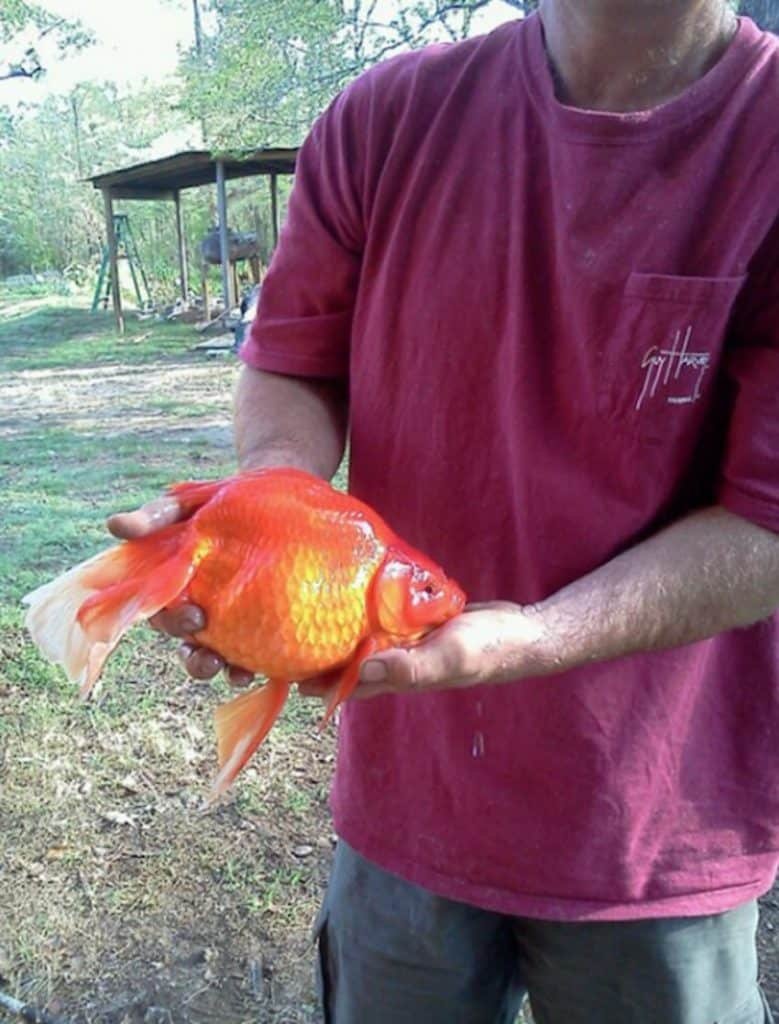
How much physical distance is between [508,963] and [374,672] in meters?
0.64

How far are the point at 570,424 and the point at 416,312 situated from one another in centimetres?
25

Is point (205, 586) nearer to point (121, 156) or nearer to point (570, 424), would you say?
point (570, 424)

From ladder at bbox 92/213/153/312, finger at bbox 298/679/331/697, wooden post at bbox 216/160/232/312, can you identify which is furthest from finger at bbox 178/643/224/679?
ladder at bbox 92/213/153/312

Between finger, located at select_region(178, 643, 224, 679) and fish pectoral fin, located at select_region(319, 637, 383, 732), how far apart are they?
142 mm

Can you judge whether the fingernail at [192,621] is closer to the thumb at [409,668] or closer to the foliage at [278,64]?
the thumb at [409,668]

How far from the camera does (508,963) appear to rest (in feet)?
4.64

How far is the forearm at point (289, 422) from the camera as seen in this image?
137cm

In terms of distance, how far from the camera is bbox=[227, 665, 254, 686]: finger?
1.16 metres

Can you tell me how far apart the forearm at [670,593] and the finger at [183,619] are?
0.39m

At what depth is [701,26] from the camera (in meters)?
1.16

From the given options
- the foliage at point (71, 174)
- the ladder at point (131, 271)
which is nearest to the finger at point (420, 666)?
the ladder at point (131, 271)

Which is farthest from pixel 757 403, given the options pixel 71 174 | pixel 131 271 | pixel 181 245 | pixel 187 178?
pixel 71 174

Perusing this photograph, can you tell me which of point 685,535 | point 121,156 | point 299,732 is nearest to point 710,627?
point 685,535

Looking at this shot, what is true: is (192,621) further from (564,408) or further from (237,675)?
(564,408)
